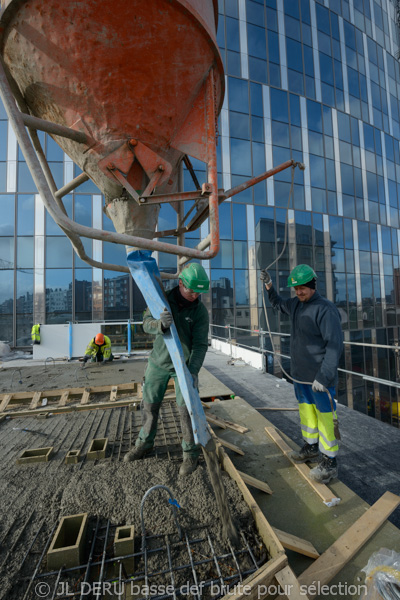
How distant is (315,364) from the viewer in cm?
272

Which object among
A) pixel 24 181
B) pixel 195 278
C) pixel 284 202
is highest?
pixel 24 181

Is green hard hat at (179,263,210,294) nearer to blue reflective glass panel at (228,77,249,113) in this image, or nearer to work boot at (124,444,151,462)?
work boot at (124,444,151,462)

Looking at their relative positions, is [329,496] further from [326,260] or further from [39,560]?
[326,260]

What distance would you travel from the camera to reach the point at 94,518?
6.49 ft

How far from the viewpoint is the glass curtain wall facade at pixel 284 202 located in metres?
12.5

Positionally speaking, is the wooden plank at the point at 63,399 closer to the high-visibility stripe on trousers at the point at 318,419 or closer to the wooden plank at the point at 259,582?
the high-visibility stripe on trousers at the point at 318,419

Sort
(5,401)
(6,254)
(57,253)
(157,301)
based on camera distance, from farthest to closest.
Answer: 1. (57,253)
2. (6,254)
3. (5,401)
4. (157,301)

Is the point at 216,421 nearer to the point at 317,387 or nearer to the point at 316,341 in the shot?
the point at 317,387

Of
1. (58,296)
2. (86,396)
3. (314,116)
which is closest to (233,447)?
(86,396)

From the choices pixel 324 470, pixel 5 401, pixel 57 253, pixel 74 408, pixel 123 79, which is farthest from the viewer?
pixel 57 253

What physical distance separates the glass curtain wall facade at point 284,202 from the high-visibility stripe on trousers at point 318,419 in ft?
35.1

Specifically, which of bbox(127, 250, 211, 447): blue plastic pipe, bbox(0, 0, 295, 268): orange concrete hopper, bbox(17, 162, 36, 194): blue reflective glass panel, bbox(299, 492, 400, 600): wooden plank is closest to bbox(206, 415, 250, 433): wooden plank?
bbox(127, 250, 211, 447): blue plastic pipe

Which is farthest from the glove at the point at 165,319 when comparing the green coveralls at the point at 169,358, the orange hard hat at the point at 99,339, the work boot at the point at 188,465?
the orange hard hat at the point at 99,339

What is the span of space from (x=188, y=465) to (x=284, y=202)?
15.2 metres
